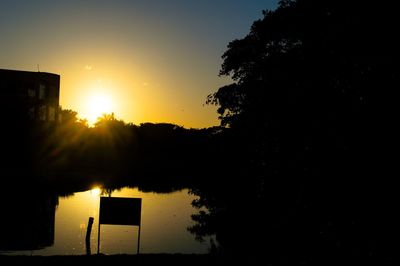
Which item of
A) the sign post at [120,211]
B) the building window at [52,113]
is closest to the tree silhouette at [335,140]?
the sign post at [120,211]

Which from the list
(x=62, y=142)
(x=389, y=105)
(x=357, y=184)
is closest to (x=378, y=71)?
(x=389, y=105)

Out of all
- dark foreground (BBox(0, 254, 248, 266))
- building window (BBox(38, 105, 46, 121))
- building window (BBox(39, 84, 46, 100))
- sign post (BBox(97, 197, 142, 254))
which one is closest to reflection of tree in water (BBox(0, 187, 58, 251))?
sign post (BBox(97, 197, 142, 254))

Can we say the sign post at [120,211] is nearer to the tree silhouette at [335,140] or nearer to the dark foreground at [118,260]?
the dark foreground at [118,260]

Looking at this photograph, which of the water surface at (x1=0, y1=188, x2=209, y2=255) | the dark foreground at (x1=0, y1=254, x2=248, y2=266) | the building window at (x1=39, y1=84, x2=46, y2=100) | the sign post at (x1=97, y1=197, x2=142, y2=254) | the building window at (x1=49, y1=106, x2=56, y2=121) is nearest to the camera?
the dark foreground at (x1=0, y1=254, x2=248, y2=266)

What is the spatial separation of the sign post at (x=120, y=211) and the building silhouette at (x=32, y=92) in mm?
53356

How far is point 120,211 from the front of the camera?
17.8 m

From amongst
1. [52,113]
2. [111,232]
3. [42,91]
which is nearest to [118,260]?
[111,232]

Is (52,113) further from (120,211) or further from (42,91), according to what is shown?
(120,211)

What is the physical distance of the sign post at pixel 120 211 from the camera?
58.3 ft

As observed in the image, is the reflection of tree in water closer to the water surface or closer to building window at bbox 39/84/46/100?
the water surface

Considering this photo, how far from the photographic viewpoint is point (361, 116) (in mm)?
14484

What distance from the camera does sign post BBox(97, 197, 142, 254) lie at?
58.3 feet

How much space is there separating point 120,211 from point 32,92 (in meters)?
73.0

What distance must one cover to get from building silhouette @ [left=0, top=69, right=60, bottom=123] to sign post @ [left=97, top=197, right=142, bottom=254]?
53.4 meters
